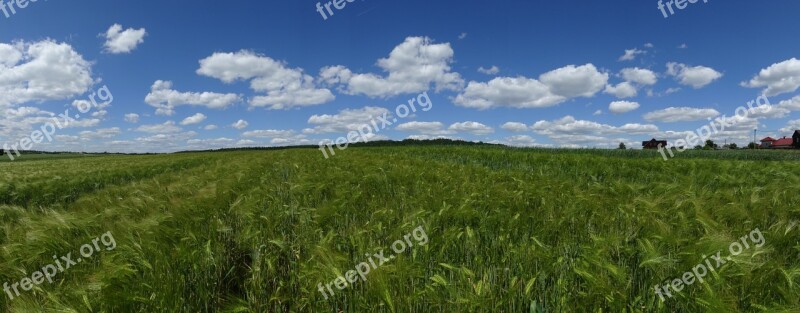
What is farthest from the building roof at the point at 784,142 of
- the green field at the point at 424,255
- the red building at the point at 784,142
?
the green field at the point at 424,255

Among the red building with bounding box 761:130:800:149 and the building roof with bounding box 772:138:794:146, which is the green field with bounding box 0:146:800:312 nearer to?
the red building with bounding box 761:130:800:149

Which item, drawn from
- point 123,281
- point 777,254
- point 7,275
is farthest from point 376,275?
point 777,254

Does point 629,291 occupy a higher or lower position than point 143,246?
lower

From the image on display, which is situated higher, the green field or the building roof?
the building roof

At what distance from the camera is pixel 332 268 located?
2.42 meters

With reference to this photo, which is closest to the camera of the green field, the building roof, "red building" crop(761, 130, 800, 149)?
the green field

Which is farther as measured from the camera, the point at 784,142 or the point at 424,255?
the point at 784,142

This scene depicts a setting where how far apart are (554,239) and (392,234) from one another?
1.51 m

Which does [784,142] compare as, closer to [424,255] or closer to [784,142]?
[784,142]

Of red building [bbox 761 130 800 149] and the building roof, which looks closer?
red building [bbox 761 130 800 149]

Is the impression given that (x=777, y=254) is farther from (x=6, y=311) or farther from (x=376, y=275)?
(x=6, y=311)

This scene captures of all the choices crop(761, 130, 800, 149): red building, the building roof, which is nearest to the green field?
crop(761, 130, 800, 149): red building

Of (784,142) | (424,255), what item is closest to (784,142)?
(784,142)

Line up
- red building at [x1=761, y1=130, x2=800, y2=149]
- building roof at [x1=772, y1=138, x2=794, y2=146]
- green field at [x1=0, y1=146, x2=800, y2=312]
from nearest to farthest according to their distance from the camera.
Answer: green field at [x1=0, y1=146, x2=800, y2=312] < red building at [x1=761, y1=130, x2=800, y2=149] < building roof at [x1=772, y1=138, x2=794, y2=146]
